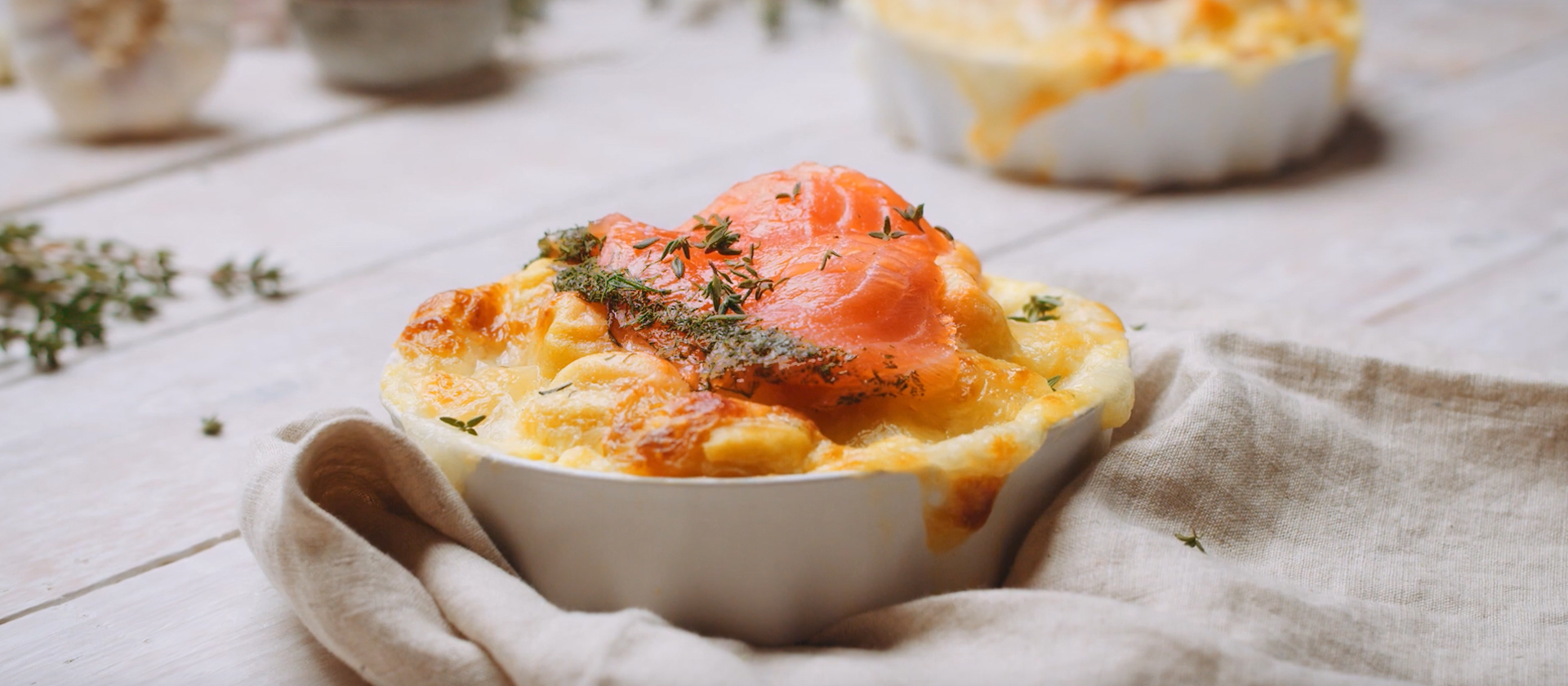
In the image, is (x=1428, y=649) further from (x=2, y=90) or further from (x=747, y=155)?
(x=2, y=90)

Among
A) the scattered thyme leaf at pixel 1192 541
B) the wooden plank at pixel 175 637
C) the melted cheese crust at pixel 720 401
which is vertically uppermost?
the melted cheese crust at pixel 720 401

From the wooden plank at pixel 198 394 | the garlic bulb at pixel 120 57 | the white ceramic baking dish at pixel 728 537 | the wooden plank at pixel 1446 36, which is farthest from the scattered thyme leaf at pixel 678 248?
the wooden plank at pixel 1446 36

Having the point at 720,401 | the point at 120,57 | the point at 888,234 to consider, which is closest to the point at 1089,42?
the point at 888,234

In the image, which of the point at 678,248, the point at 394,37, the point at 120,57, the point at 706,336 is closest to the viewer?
the point at 706,336

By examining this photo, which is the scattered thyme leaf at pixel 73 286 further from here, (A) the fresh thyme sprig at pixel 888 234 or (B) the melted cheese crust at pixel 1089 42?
(B) the melted cheese crust at pixel 1089 42

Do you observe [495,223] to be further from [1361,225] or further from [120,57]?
[1361,225]

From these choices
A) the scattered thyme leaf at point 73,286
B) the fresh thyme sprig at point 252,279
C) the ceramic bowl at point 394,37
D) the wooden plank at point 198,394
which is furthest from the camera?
the ceramic bowl at point 394,37
